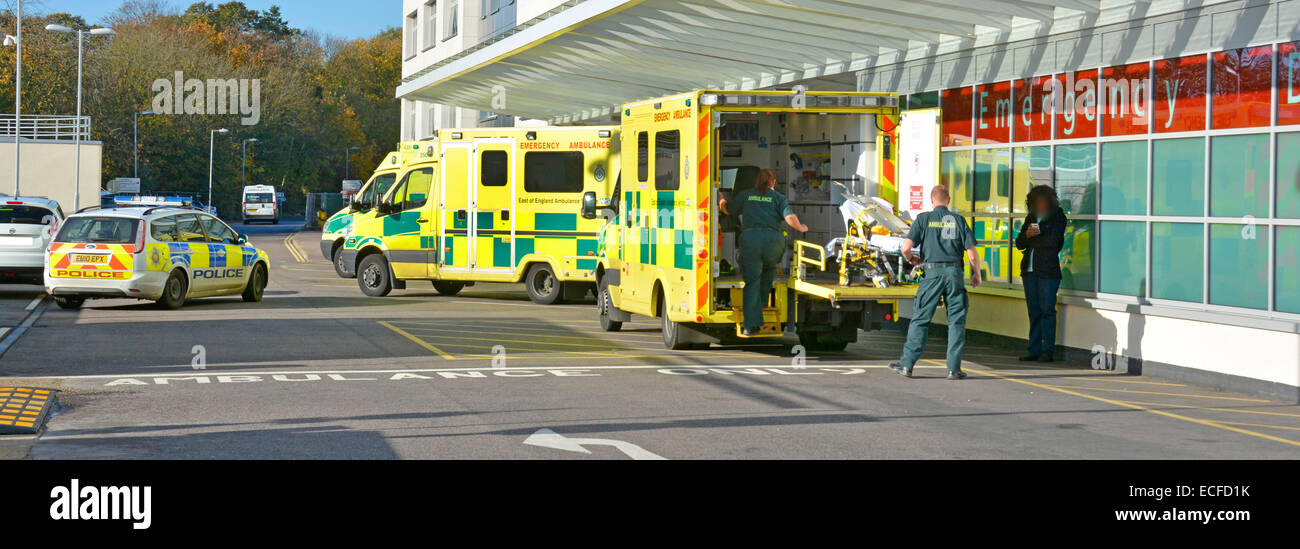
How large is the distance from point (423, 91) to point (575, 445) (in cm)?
2398

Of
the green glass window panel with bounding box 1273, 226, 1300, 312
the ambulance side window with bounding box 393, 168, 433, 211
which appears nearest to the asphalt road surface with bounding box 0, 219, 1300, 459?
the green glass window panel with bounding box 1273, 226, 1300, 312

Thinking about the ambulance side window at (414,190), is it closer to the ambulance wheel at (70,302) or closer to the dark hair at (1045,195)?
the ambulance wheel at (70,302)

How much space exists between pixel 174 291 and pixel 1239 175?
14223 mm

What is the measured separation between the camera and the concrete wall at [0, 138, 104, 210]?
5672 centimetres

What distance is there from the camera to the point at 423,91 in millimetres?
32000

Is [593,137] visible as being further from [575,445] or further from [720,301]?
[575,445]

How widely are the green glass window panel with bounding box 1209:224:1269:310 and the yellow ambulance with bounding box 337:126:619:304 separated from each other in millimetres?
10643

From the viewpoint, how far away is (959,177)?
1772cm

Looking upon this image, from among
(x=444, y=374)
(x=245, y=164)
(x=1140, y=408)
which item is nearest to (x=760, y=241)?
(x=444, y=374)

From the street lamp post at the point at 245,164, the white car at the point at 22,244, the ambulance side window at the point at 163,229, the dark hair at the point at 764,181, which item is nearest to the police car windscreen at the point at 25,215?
the white car at the point at 22,244

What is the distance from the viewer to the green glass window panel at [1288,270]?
40.5 feet

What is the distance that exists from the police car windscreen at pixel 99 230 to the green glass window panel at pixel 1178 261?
43.3 ft

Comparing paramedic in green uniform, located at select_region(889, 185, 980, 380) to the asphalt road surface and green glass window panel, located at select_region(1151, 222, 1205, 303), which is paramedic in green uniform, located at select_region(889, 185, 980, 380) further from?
green glass window panel, located at select_region(1151, 222, 1205, 303)
